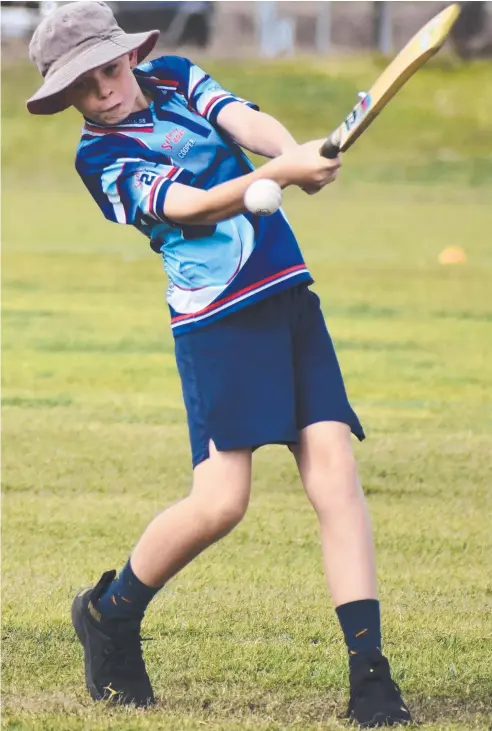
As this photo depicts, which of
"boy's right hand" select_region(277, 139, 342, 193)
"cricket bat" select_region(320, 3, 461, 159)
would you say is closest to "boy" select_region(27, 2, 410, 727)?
"boy's right hand" select_region(277, 139, 342, 193)

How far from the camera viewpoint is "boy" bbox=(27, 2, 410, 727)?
13.8 ft

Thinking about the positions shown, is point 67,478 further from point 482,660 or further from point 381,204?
point 381,204

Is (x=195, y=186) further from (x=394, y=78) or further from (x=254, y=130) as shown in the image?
(x=394, y=78)

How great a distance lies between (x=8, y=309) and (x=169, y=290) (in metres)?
9.11

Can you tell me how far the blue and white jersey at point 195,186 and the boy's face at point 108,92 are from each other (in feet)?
0.12

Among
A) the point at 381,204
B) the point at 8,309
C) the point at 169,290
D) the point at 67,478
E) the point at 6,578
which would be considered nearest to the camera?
the point at 169,290

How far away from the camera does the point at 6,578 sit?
573 centimetres

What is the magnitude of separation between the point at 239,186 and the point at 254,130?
1.16ft

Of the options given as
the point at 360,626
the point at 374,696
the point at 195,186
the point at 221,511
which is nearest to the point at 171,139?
the point at 195,186

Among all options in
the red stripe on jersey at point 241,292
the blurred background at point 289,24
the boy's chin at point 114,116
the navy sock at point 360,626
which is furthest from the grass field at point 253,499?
the blurred background at point 289,24

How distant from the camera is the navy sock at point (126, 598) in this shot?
4441 millimetres

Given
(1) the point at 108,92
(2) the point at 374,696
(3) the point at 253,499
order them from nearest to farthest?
(2) the point at 374,696, (1) the point at 108,92, (3) the point at 253,499

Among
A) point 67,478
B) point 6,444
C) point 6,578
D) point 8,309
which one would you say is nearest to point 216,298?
point 6,578

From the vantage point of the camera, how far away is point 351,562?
4.21 metres
